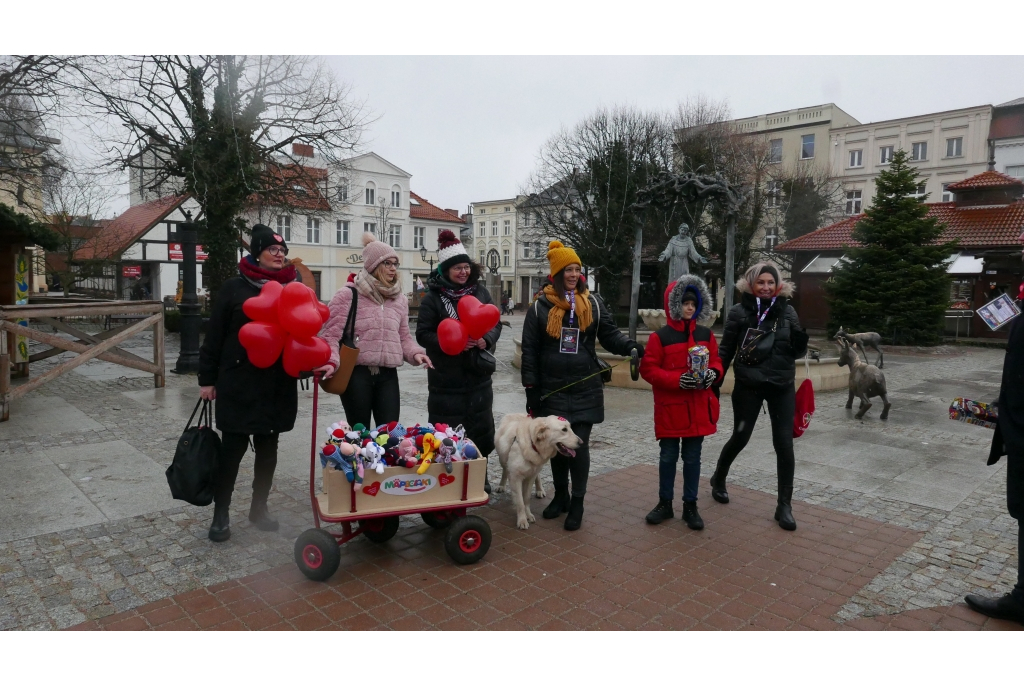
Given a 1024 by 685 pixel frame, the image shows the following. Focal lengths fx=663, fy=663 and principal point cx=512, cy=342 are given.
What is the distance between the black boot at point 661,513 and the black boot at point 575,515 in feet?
1.75

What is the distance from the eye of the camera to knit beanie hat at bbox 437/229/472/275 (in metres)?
4.79

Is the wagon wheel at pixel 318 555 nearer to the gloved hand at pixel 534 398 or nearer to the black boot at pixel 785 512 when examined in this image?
the gloved hand at pixel 534 398

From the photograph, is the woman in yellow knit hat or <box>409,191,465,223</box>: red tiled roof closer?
the woman in yellow knit hat

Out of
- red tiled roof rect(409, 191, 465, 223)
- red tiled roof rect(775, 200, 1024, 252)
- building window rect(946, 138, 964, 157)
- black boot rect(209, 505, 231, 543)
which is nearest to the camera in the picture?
black boot rect(209, 505, 231, 543)

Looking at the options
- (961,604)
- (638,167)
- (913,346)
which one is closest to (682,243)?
(961,604)

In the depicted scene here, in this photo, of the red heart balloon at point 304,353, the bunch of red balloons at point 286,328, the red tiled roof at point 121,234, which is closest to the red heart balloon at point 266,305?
the bunch of red balloons at point 286,328

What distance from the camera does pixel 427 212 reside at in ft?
183

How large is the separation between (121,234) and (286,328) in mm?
41182

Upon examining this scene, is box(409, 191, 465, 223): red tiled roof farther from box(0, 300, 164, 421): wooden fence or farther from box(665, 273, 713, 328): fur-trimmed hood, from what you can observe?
box(665, 273, 713, 328): fur-trimmed hood

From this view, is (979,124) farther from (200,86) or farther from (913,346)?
(200,86)

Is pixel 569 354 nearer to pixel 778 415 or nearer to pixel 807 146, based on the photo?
pixel 778 415

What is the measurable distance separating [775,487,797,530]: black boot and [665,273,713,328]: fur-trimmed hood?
4.77 ft

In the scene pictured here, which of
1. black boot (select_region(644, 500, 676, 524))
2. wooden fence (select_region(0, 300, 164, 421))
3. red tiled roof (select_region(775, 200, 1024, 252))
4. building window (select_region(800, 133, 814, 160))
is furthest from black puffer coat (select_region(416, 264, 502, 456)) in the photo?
building window (select_region(800, 133, 814, 160))

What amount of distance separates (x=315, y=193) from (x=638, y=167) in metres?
15.0
